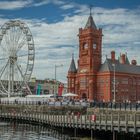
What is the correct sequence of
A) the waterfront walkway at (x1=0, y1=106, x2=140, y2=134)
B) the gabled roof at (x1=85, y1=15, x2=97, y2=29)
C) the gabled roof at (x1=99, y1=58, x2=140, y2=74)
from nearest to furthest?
1. the waterfront walkway at (x1=0, y1=106, x2=140, y2=134)
2. the gabled roof at (x1=99, y1=58, x2=140, y2=74)
3. the gabled roof at (x1=85, y1=15, x2=97, y2=29)

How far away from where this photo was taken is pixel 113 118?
45.8 meters

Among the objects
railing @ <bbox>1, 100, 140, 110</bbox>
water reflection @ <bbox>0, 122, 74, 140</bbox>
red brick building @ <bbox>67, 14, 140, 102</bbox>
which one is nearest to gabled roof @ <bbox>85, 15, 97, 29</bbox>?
red brick building @ <bbox>67, 14, 140, 102</bbox>

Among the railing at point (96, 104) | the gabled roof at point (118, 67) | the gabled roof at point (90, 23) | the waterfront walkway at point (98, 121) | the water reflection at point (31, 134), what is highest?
the gabled roof at point (90, 23)

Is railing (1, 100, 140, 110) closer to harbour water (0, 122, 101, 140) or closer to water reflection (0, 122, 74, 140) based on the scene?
harbour water (0, 122, 101, 140)

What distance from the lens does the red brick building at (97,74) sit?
360 feet

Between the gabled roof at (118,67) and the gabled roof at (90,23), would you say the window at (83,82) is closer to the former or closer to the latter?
the gabled roof at (118,67)

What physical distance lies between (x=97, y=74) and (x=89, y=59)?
458cm

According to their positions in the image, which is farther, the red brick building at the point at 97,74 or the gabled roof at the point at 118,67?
the gabled roof at the point at 118,67

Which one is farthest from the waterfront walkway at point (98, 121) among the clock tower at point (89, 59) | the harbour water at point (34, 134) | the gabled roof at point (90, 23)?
the gabled roof at point (90, 23)

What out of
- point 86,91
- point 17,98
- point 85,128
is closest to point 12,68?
point 17,98

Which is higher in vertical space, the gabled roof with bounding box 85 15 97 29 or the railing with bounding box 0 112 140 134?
the gabled roof with bounding box 85 15 97 29

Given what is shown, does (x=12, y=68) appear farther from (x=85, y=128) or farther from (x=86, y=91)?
(x=85, y=128)

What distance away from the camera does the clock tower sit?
112 metres

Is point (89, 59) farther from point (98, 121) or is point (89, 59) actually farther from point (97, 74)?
point (98, 121)
